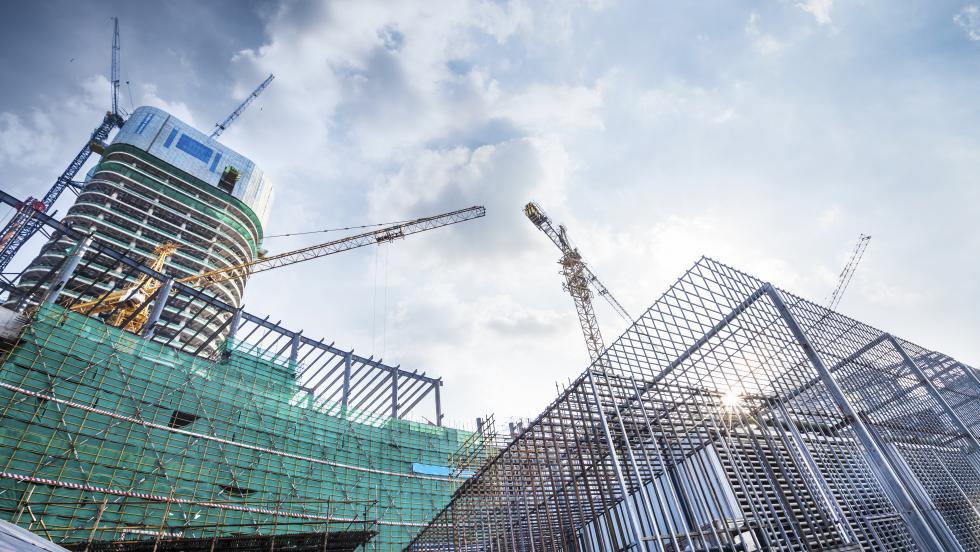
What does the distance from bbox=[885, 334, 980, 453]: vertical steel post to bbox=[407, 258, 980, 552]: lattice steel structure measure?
48 millimetres

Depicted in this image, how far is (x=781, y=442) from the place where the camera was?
11812 millimetres

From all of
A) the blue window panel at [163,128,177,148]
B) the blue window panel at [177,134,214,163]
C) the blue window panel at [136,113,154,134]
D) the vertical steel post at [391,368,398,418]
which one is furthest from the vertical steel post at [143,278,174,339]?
the blue window panel at [136,113,154,134]

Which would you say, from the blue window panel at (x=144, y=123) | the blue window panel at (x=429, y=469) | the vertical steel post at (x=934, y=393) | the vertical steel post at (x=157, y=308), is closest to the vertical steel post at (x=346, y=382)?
the blue window panel at (x=429, y=469)

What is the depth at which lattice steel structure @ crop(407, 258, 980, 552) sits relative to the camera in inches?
340

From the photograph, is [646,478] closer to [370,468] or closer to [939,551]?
[939,551]

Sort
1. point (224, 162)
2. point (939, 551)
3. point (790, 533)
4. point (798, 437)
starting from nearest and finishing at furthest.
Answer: point (939, 551) → point (798, 437) → point (790, 533) → point (224, 162)

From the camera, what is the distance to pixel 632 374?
11.2 metres

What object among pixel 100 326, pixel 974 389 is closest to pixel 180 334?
pixel 100 326

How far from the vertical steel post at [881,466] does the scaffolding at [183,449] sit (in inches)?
Answer: 527

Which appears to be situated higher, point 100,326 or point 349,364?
point 349,364

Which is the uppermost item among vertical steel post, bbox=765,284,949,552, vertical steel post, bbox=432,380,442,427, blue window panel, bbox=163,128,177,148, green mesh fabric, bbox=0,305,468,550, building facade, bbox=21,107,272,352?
blue window panel, bbox=163,128,177,148

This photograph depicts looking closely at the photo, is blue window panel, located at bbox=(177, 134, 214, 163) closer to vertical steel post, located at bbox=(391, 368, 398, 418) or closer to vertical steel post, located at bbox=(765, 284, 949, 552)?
vertical steel post, located at bbox=(391, 368, 398, 418)

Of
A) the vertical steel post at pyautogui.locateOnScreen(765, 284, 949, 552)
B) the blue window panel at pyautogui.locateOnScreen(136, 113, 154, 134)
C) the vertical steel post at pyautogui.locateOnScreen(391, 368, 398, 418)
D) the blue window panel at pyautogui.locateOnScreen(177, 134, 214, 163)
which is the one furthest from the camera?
the blue window panel at pyautogui.locateOnScreen(177, 134, 214, 163)

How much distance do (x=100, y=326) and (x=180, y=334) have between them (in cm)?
2419
